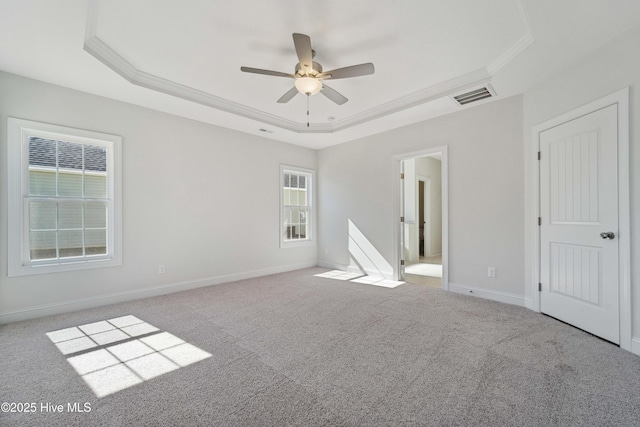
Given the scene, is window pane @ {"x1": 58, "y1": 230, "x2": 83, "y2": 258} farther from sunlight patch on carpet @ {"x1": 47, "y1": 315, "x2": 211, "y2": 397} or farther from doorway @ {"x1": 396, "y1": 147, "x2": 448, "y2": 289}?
doorway @ {"x1": 396, "y1": 147, "x2": 448, "y2": 289}

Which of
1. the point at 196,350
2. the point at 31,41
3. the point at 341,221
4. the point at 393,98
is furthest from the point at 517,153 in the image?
the point at 31,41

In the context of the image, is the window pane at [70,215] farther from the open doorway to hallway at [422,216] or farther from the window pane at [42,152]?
the open doorway to hallway at [422,216]

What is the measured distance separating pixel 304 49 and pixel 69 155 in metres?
3.23

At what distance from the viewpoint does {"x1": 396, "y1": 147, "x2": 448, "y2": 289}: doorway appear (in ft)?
15.5

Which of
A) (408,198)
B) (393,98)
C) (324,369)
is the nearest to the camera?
(324,369)

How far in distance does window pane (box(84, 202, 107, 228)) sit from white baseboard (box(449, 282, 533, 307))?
16.4ft

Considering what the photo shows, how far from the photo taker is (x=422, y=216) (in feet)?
25.1

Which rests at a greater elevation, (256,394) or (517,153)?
(517,153)

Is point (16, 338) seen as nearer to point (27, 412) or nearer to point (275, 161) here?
point (27, 412)

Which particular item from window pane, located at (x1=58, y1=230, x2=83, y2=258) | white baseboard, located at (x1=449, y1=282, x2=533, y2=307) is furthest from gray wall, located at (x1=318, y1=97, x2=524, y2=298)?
window pane, located at (x1=58, y1=230, x2=83, y2=258)

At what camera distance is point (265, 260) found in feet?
17.2

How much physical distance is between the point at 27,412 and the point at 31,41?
119 inches

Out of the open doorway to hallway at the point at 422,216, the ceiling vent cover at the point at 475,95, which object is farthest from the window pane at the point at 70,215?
the open doorway to hallway at the point at 422,216

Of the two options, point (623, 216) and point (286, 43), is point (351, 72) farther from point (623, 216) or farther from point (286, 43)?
point (623, 216)
